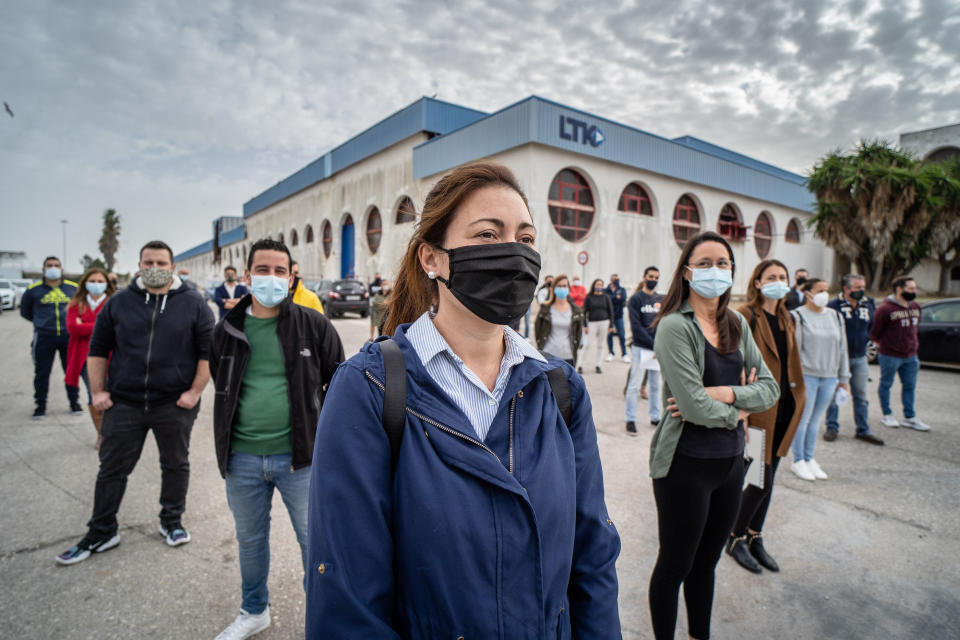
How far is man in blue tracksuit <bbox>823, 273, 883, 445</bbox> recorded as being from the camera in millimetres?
5770

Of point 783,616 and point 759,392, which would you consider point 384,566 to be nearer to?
point 759,392

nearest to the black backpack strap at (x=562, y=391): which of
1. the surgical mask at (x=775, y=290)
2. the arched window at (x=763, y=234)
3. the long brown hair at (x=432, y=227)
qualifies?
the long brown hair at (x=432, y=227)

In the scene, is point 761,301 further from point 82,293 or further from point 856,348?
point 82,293

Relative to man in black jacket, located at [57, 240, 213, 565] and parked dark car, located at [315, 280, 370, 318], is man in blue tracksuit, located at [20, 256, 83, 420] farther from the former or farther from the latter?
parked dark car, located at [315, 280, 370, 318]

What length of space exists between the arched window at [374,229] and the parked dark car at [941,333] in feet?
81.1

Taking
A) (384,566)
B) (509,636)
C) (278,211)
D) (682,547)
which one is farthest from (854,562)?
(278,211)

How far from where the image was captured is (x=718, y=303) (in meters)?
2.70

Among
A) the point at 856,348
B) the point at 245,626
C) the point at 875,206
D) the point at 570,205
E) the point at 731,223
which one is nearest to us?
the point at 245,626

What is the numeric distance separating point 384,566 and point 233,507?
175cm

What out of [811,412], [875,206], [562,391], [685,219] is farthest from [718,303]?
[875,206]

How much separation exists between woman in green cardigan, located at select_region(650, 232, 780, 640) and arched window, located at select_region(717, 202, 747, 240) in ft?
90.7

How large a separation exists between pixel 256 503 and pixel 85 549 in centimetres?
166

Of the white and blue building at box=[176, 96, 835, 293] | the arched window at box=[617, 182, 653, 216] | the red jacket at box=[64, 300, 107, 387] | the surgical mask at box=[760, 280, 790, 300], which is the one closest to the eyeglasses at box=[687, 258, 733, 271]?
the surgical mask at box=[760, 280, 790, 300]

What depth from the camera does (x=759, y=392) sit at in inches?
94.1
